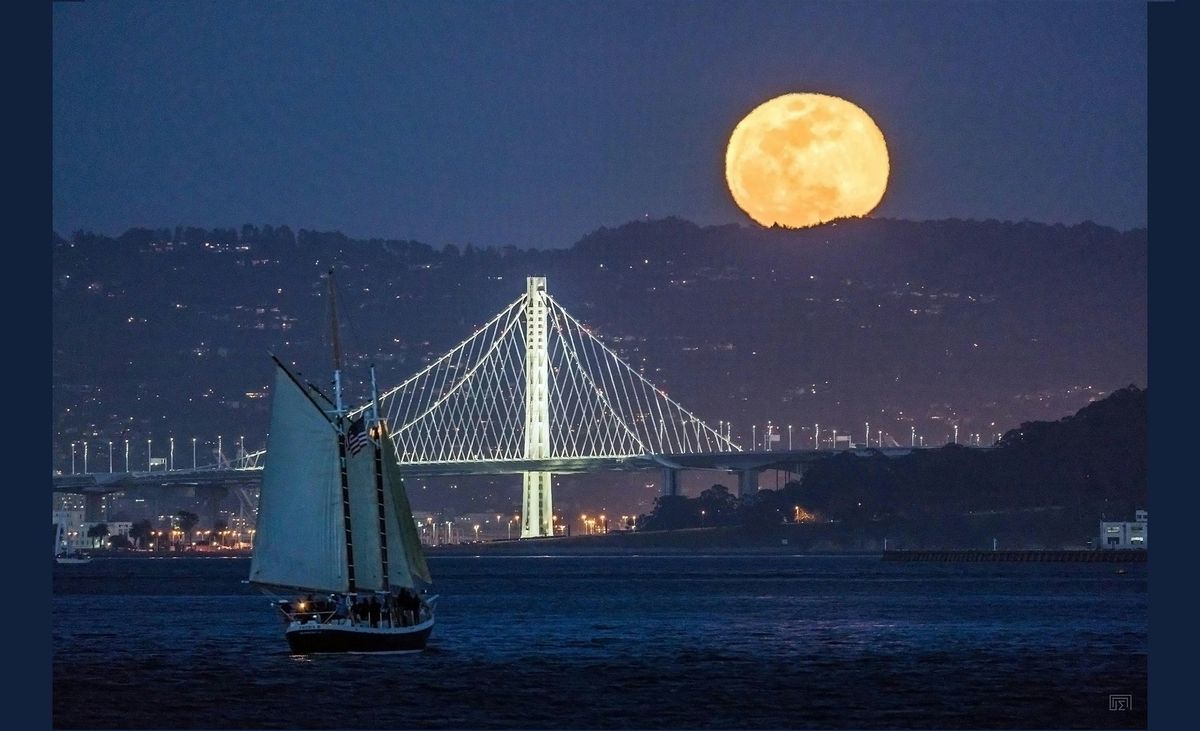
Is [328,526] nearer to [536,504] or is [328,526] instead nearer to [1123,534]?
[1123,534]

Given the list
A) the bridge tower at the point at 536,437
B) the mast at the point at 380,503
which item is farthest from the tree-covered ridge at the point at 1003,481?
the mast at the point at 380,503

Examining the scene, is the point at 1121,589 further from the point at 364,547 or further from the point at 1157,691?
the point at 1157,691


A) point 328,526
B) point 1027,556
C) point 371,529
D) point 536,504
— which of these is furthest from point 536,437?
point 328,526


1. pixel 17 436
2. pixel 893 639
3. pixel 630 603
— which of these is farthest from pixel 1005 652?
pixel 17 436

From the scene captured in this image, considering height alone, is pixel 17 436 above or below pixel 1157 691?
above

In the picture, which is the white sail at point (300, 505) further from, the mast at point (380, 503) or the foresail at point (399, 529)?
the foresail at point (399, 529)

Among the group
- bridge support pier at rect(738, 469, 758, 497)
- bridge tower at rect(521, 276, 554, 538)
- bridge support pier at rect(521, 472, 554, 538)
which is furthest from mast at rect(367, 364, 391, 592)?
bridge support pier at rect(738, 469, 758, 497)

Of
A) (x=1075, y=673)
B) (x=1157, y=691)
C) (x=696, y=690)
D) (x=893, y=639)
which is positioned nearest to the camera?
(x=1157, y=691)
